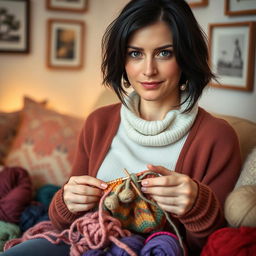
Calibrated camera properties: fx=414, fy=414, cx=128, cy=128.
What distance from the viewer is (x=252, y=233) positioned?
3.00ft

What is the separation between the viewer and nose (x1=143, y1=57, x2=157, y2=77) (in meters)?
1.20

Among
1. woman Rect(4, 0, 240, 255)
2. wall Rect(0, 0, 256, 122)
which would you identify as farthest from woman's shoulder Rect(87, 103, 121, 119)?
wall Rect(0, 0, 256, 122)

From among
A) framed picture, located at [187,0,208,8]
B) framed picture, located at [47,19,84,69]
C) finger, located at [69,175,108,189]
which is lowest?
finger, located at [69,175,108,189]

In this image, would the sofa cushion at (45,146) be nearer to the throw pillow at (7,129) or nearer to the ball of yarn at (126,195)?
the throw pillow at (7,129)

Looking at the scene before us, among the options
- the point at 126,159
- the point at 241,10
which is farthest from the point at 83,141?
the point at 241,10

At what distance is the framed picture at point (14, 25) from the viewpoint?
2.49 m

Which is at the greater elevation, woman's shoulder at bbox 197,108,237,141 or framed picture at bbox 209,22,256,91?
framed picture at bbox 209,22,256,91

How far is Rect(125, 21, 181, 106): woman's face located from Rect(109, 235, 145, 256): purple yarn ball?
0.43m

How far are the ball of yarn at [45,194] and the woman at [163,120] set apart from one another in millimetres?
520

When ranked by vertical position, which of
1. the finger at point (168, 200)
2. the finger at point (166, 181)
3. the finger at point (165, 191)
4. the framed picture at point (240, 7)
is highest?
the framed picture at point (240, 7)

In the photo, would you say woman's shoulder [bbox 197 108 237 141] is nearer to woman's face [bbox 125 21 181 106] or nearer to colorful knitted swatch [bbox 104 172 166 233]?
woman's face [bbox 125 21 181 106]

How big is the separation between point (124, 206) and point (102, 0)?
1.86 meters

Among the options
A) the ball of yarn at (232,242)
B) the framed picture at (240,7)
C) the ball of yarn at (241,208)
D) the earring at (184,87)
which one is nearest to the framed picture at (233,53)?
the framed picture at (240,7)

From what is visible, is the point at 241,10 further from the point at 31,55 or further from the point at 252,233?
the point at 31,55
